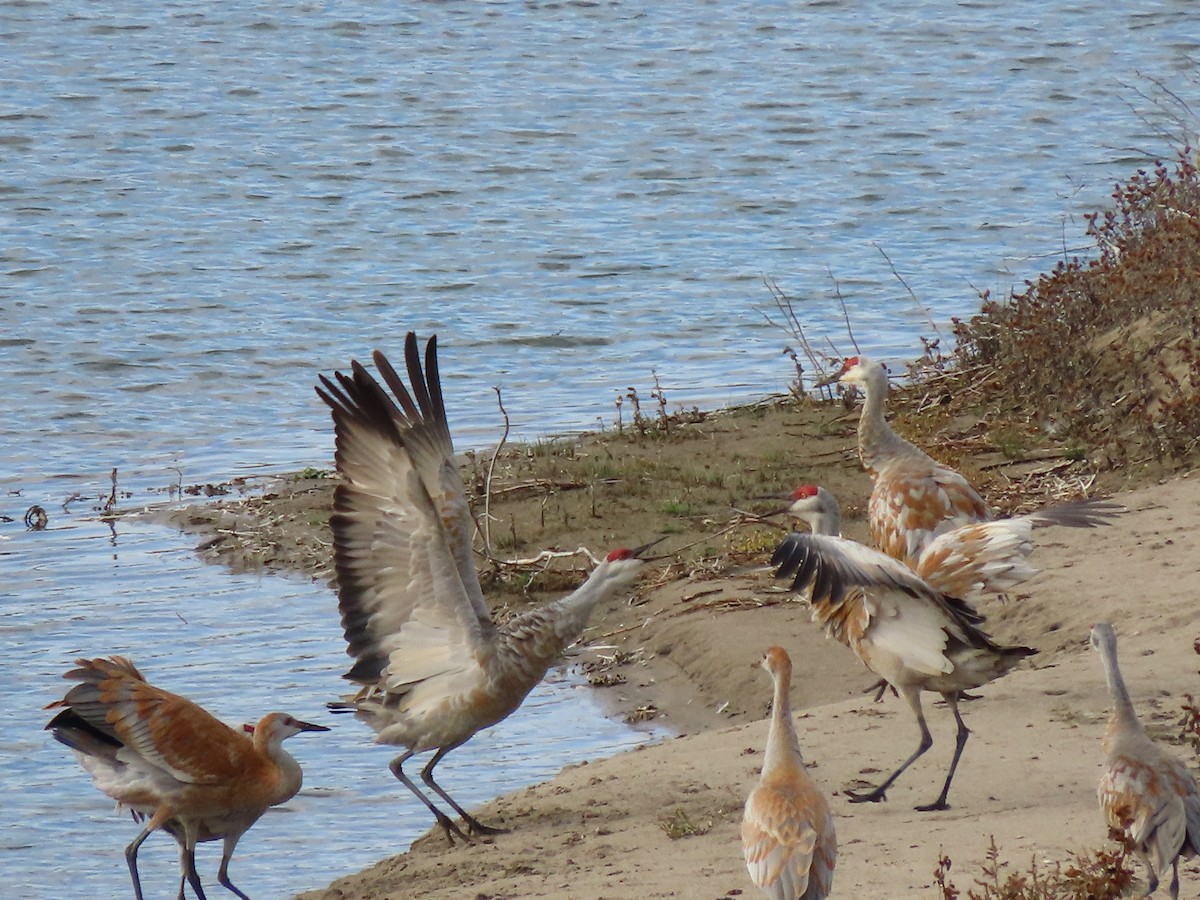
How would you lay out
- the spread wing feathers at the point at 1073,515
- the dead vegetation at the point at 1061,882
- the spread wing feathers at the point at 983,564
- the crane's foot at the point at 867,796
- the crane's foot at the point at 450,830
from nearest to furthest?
the dead vegetation at the point at 1061,882, the crane's foot at the point at 867,796, the spread wing feathers at the point at 983,564, the crane's foot at the point at 450,830, the spread wing feathers at the point at 1073,515

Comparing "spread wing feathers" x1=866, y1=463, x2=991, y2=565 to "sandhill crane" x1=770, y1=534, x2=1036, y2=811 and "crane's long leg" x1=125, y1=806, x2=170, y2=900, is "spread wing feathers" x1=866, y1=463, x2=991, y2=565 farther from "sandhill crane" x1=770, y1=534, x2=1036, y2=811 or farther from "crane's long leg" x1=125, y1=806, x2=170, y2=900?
"crane's long leg" x1=125, y1=806, x2=170, y2=900

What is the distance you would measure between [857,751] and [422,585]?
192cm

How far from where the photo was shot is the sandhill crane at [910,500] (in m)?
8.97

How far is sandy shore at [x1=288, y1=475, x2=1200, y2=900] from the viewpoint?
672 cm

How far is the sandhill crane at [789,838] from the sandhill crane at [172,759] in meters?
2.64

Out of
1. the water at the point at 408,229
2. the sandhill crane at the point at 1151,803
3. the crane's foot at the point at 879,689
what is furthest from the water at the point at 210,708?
the sandhill crane at the point at 1151,803

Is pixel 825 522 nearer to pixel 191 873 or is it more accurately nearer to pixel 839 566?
pixel 839 566

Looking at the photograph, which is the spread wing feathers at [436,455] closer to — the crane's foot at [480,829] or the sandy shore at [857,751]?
the crane's foot at [480,829]

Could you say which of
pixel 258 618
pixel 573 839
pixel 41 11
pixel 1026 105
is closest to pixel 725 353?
pixel 258 618

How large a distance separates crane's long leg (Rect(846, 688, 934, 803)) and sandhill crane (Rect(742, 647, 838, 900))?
4.82 feet

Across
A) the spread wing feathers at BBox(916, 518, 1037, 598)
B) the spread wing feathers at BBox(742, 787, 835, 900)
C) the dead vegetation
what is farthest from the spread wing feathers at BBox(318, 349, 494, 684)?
the dead vegetation

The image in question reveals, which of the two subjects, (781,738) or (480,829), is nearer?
(781,738)

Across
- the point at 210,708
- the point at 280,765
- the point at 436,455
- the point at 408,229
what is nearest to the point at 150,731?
the point at 280,765

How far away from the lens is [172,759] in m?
7.71
